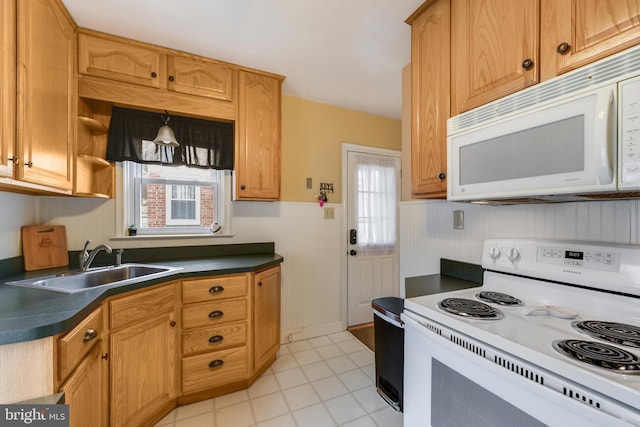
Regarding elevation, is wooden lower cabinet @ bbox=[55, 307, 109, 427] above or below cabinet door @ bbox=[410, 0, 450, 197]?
below

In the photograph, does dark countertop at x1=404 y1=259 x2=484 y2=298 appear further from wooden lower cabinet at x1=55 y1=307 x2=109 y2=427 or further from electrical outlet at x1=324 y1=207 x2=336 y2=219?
wooden lower cabinet at x1=55 y1=307 x2=109 y2=427

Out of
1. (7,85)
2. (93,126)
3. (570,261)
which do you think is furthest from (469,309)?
(93,126)

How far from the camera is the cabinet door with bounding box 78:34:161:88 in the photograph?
1.70m

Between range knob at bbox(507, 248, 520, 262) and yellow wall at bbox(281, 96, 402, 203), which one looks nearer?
range knob at bbox(507, 248, 520, 262)

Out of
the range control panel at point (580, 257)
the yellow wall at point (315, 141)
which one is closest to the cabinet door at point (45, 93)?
the yellow wall at point (315, 141)

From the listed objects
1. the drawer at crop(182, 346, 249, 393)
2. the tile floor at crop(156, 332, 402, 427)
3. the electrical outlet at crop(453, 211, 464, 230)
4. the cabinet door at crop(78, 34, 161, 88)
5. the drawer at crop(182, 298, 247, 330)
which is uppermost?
the cabinet door at crop(78, 34, 161, 88)

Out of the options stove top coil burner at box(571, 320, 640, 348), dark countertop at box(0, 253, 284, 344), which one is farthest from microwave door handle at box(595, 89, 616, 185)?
dark countertop at box(0, 253, 284, 344)

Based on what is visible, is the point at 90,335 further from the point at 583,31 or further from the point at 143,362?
the point at 583,31

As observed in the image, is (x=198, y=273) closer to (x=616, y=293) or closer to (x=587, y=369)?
(x=587, y=369)

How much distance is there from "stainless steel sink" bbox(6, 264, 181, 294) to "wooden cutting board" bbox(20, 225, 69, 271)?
31 cm

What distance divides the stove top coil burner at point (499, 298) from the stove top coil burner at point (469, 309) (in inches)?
3.2

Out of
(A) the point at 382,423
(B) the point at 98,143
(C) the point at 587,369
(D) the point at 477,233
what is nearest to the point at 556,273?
(D) the point at 477,233

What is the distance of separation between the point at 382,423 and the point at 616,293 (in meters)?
1.36

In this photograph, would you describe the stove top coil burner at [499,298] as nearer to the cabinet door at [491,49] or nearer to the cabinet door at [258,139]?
the cabinet door at [491,49]
